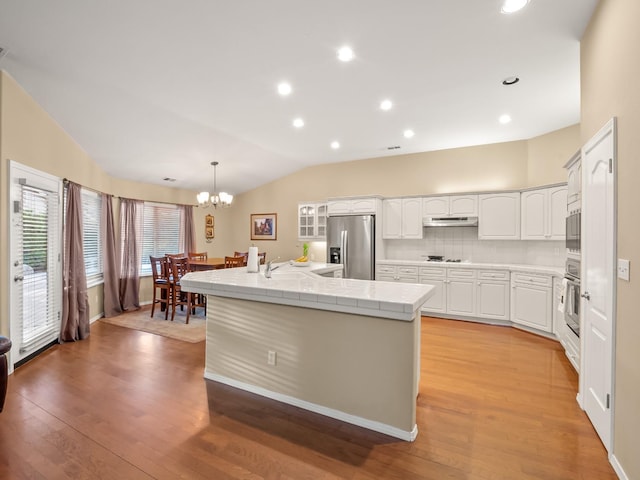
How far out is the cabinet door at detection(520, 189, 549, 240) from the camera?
4641 mm

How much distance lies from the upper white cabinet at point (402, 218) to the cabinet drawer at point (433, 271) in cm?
63

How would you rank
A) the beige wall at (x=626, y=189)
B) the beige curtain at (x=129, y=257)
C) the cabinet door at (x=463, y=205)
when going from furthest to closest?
the beige curtain at (x=129, y=257) < the cabinet door at (x=463, y=205) < the beige wall at (x=626, y=189)

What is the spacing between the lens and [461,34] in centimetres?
260

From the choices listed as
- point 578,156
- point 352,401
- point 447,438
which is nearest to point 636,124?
point 578,156

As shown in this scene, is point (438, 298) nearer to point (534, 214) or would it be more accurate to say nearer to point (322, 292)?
point (534, 214)

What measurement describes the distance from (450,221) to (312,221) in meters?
2.75

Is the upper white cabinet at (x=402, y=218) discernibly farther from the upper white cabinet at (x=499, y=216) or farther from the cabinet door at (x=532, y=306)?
the cabinet door at (x=532, y=306)

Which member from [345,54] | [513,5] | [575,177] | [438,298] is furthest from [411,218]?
[513,5]

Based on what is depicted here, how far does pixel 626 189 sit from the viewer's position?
5.97 feet

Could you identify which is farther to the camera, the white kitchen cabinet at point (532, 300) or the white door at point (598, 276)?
the white kitchen cabinet at point (532, 300)

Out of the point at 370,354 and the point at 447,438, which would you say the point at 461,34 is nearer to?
the point at 370,354

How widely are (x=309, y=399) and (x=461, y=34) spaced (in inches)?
123

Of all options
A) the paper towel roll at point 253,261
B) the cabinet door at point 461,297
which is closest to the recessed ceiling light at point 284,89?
the paper towel roll at point 253,261

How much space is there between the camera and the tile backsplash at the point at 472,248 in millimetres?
4895
